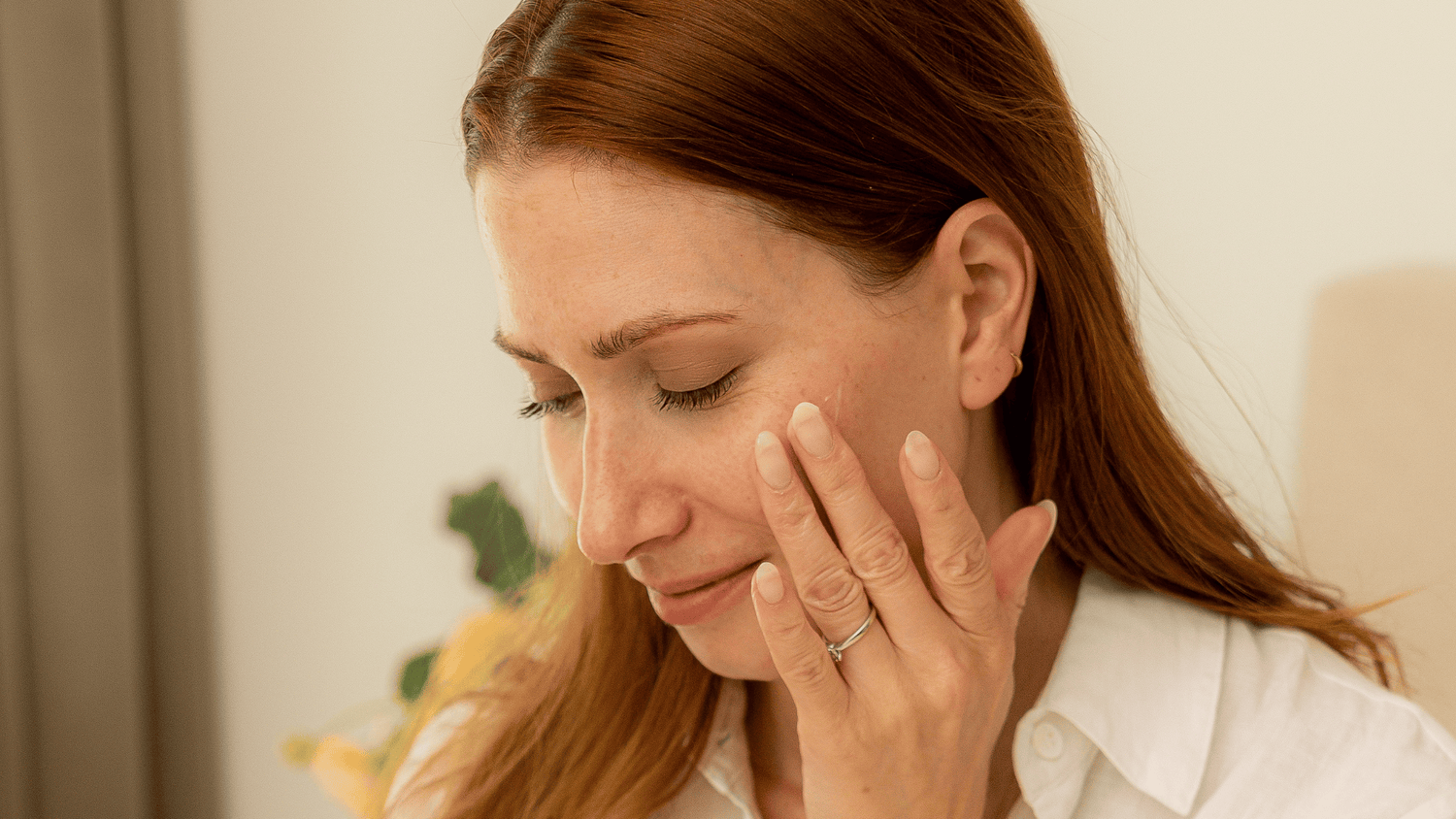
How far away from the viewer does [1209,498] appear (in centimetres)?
117

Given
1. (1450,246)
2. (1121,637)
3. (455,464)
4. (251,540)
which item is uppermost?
(1450,246)

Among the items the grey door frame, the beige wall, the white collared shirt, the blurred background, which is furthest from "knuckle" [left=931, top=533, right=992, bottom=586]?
the grey door frame

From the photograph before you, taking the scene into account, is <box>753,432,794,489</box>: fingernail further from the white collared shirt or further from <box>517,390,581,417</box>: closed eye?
the white collared shirt

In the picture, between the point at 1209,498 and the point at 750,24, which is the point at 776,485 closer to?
the point at 750,24

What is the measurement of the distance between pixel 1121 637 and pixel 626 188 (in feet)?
2.18

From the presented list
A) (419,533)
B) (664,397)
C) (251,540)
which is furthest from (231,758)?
(664,397)

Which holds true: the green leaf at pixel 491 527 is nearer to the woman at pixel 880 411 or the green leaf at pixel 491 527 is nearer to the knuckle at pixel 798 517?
the woman at pixel 880 411

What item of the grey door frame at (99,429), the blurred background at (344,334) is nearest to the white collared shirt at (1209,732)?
the blurred background at (344,334)

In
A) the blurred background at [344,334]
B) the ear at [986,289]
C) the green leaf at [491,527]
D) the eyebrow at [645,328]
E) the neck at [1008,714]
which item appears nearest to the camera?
the eyebrow at [645,328]

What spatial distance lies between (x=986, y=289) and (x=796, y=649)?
1.19 feet

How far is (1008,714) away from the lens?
3.67ft

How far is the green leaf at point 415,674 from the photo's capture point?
6.88 ft

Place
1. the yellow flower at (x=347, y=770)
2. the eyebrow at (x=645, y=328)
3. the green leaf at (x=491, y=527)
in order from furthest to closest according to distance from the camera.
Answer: the green leaf at (x=491, y=527), the yellow flower at (x=347, y=770), the eyebrow at (x=645, y=328)

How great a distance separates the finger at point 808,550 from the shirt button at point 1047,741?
258 millimetres
